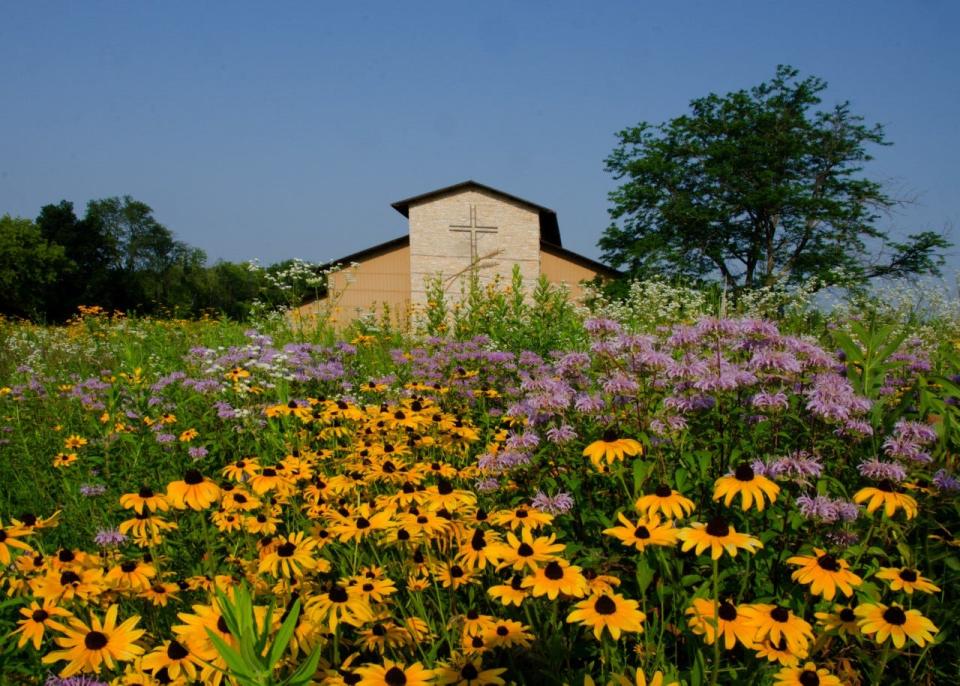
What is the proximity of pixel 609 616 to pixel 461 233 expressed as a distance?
86.5 ft

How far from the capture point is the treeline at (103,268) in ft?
170

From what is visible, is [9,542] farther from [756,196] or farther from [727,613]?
[756,196]

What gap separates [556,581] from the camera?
5.63 ft

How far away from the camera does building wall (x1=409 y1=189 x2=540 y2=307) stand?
27422 mm

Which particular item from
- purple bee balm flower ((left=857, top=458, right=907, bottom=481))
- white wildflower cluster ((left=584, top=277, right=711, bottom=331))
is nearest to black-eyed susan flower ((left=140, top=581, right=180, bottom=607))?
purple bee balm flower ((left=857, top=458, right=907, bottom=481))

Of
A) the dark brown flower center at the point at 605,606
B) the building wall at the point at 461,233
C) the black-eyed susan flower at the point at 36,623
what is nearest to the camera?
the dark brown flower center at the point at 605,606

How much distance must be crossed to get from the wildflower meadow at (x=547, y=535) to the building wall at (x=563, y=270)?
24.4 m

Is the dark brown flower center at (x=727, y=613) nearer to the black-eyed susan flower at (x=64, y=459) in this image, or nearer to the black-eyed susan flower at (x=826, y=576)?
the black-eyed susan flower at (x=826, y=576)

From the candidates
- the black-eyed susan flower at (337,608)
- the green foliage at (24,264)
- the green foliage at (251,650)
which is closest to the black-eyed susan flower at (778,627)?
the black-eyed susan flower at (337,608)

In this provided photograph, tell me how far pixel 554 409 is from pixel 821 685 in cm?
167

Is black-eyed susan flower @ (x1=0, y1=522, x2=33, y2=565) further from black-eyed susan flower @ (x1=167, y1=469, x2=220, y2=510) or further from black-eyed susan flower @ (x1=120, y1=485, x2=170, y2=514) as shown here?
black-eyed susan flower @ (x1=167, y1=469, x2=220, y2=510)

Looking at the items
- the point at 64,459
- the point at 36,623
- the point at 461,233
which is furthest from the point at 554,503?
the point at 461,233

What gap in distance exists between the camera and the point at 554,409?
304 centimetres

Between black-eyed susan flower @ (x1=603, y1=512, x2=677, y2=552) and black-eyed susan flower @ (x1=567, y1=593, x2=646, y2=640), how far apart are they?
19 cm
